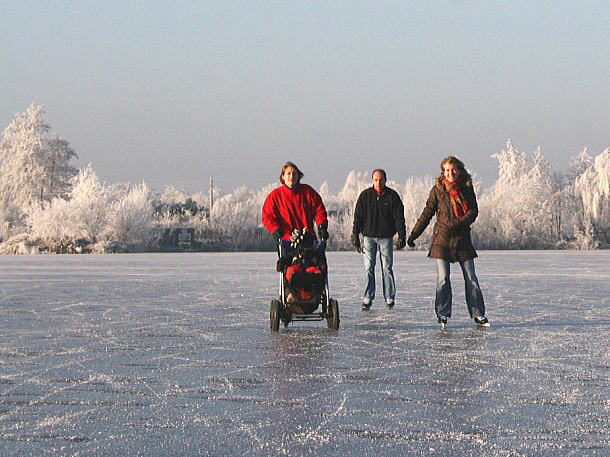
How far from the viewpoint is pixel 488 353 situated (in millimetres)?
8078

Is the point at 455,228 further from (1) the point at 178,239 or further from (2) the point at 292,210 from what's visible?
(1) the point at 178,239

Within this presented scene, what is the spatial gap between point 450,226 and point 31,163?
201 ft

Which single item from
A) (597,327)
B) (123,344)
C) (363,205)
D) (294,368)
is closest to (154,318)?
(123,344)

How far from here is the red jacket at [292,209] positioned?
9656 mm

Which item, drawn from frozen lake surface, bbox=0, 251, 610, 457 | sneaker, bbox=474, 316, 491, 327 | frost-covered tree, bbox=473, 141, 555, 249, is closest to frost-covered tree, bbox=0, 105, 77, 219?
frost-covered tree, bbox=473, 141, 555, 249

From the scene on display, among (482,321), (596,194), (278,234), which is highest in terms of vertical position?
(596,194)

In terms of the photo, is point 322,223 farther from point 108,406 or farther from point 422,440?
point 422,440

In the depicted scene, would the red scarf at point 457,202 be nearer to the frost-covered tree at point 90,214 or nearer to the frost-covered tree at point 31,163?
the frost-covered tree at point 90,214

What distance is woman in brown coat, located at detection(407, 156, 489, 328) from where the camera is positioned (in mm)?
9898

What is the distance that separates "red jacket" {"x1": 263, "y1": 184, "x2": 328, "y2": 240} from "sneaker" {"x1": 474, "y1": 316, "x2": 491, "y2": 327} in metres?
2.09

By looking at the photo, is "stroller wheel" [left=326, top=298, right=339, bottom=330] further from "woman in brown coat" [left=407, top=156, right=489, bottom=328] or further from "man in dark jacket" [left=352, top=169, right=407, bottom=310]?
"man in dark jacket" [left=352, top=169, right=407, bottom=310]

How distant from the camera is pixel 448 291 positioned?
1004 centimetres

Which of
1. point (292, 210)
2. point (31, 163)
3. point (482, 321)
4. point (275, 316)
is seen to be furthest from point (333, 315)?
point (31, 163)

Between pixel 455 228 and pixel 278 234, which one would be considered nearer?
pixel 278 234
